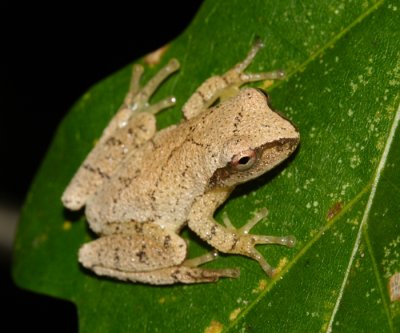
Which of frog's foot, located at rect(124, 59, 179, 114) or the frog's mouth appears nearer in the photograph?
the frog's mouth

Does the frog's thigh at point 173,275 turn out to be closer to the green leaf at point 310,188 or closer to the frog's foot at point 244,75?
the green leaf at point 310,188

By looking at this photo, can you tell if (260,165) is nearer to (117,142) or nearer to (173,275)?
(173,275)

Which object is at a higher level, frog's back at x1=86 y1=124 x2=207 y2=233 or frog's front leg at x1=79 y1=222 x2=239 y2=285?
frog's back at x1=86 y1=124 x2=207 y2=233

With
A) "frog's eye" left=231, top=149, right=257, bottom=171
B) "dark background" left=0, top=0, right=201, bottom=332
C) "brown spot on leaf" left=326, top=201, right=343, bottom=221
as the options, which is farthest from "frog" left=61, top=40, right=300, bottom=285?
"dark background" left=0, top=0, right=201, bottom=332

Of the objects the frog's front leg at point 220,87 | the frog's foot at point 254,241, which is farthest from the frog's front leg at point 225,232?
the frog's front leg at point 220,87

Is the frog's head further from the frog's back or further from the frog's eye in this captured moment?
the frog's back

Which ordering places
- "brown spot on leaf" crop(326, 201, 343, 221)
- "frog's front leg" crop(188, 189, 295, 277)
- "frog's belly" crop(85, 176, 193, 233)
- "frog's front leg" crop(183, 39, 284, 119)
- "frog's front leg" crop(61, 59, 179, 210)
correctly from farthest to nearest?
"frog's front leg" crop(61, 59, 179, 210)
"frog's belly" crop(85, 176, 193, 233)
"frog's front leg" crop(183, 39, 284, 119)
"frog's front leg" crop(188, 189, 295, 277)
"brown spot on leaf" crop(326, 201, 343, 221)
